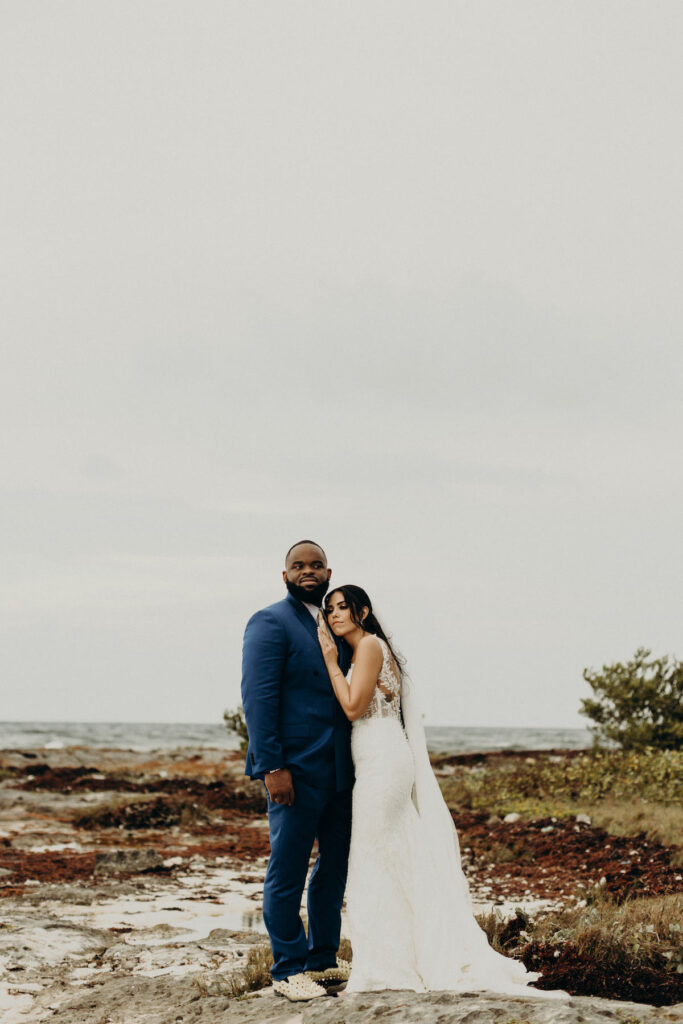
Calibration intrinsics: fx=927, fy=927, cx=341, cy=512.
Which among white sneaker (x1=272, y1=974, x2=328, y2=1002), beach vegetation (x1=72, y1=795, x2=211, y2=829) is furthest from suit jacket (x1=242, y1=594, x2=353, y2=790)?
beach vegetation (x1=72, y1=795, x2=211, y2=829)

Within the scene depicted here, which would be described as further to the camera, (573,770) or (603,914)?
(573,770)

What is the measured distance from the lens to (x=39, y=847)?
1470cm

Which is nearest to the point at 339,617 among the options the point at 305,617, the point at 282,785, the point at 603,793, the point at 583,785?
the point at 305,617

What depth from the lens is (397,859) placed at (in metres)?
5.38

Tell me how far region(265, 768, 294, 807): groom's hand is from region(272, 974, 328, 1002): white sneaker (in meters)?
1.00

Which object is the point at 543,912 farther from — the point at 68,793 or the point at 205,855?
the point at 68,793

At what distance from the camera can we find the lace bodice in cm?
556

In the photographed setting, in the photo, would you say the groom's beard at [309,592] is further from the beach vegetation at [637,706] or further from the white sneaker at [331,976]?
the beach vegetation at [637,706]

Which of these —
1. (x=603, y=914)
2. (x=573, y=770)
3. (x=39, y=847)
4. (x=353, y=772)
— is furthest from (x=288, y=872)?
(x=573, y=770)

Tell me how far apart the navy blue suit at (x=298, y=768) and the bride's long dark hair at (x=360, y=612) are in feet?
0.72

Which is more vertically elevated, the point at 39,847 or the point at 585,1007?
the point at 585,1007

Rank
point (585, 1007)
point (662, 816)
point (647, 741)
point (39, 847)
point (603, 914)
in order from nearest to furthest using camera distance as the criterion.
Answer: point (585, 1007), point (603, 914), point (662, 816), point (39, 847), point (647, 741)

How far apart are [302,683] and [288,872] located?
43.5 inches

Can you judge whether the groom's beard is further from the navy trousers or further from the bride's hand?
the navy trousers
